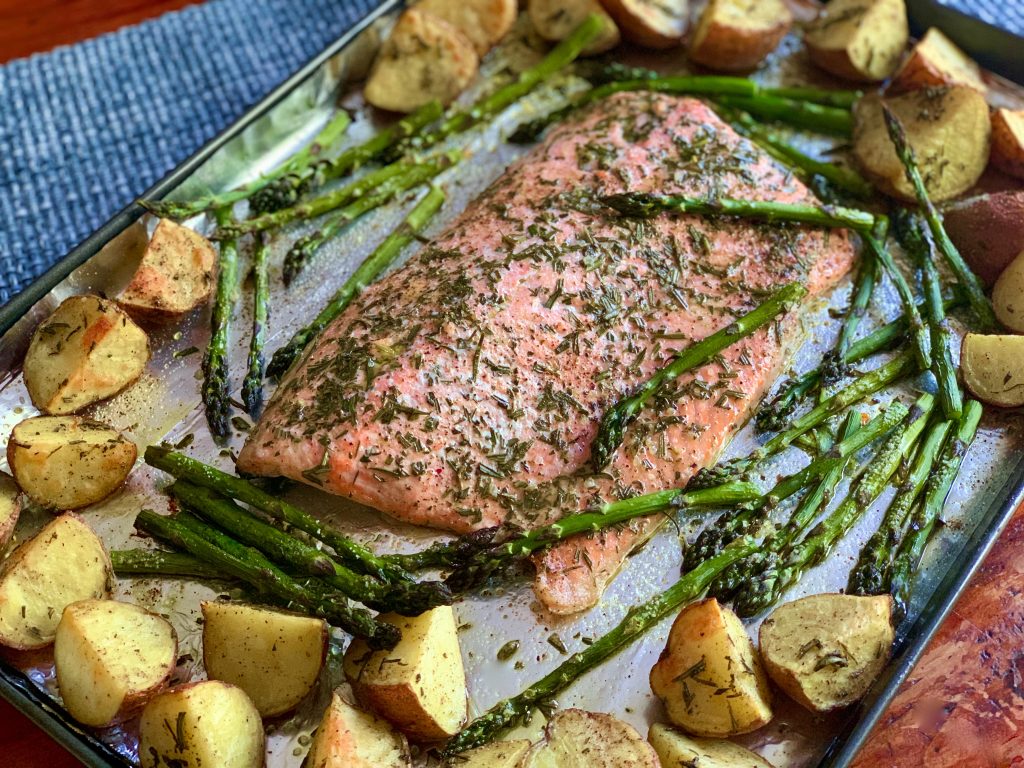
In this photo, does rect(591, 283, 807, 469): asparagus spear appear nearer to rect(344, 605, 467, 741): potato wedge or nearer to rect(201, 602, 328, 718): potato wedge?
rect(344, 605, 467, 741): potato wedge

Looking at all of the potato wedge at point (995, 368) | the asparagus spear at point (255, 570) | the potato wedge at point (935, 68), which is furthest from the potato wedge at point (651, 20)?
the asparagus spear at point (255, 570)

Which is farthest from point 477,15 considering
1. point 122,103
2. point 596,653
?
point 596,653

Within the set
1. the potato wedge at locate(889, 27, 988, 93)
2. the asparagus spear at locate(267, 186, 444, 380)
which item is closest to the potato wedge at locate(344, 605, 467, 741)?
the asparagus spear at locate(267, 186, 444, 380)

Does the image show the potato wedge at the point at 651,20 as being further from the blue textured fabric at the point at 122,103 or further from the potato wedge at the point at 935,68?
the blue textured fabric at the point at 122,103

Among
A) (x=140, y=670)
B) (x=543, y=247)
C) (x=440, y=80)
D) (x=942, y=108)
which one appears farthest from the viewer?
(x=440, y=80)

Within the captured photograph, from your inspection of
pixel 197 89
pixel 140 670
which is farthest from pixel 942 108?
pixel 140 670

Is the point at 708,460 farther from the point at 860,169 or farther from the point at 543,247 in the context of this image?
the point at 860,169

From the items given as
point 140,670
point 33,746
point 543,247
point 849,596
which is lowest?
point 33,746
